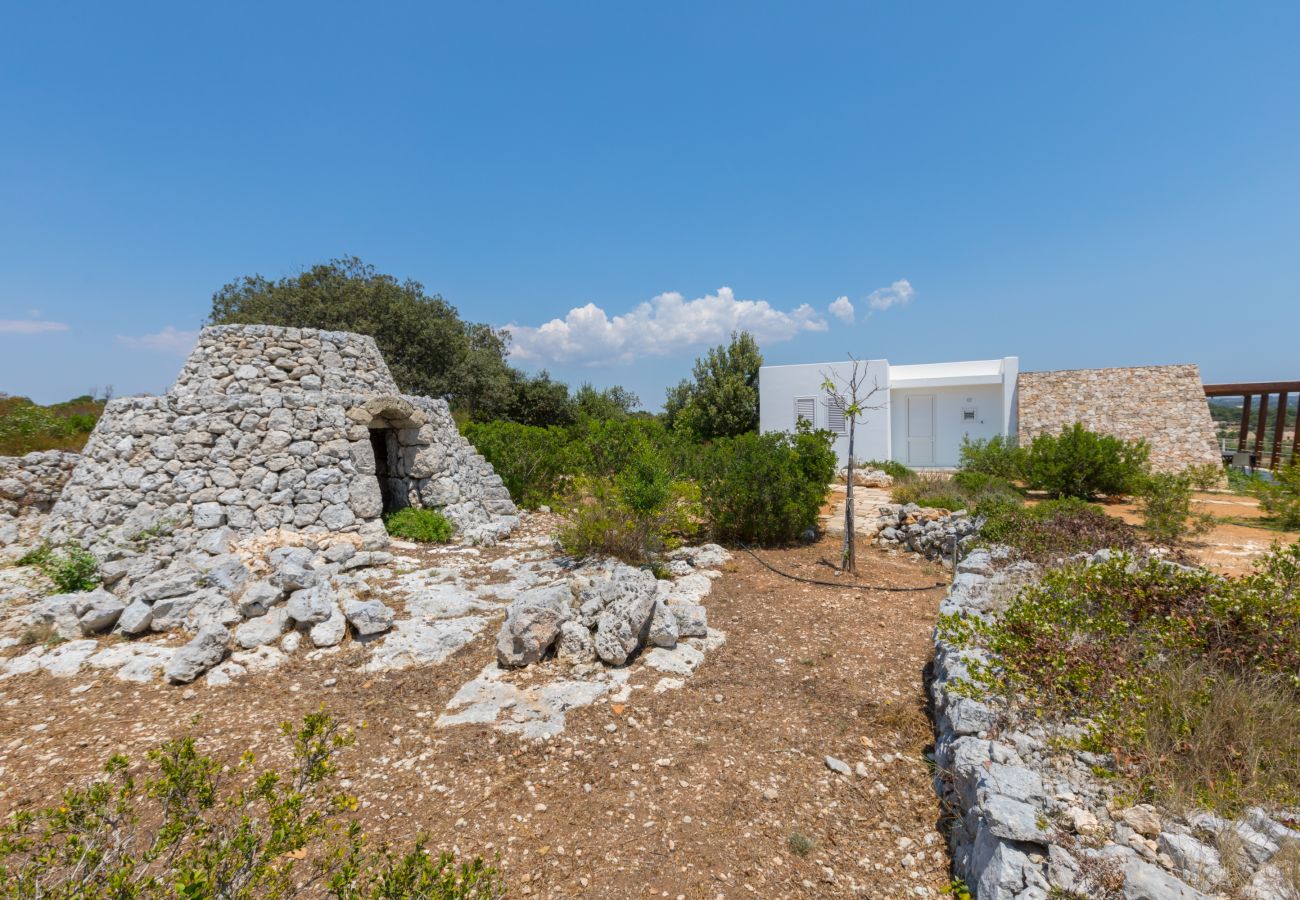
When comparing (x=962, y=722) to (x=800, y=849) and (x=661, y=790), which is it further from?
(x=661, y=790)

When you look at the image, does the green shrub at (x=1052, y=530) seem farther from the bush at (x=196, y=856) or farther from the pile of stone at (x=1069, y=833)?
the bush at (x=196, y=856)

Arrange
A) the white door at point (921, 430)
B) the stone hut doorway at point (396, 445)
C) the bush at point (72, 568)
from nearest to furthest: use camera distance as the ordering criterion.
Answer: the bush at point (72, 568) → the stone hut doorway at point (396, 445) → the white door at point (921, 430)

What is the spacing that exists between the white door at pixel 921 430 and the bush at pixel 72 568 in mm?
19724

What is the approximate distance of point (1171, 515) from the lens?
802 centimetres

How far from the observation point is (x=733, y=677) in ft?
15.1

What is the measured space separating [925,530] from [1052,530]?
6.44 ft

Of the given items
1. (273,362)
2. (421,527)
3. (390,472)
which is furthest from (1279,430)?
(273,362)

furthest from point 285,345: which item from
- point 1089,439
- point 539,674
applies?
point 1089,439

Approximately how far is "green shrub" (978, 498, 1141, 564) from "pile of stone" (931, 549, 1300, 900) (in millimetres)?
3871

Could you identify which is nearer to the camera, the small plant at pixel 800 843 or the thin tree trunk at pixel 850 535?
the small plant at pixel 800 843

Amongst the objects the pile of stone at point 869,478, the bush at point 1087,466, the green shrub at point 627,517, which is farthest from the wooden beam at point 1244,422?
the green shrub at point 627,517

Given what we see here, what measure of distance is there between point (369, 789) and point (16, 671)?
401cm

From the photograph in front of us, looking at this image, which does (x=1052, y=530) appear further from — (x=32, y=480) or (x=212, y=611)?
(x=32, y=480)

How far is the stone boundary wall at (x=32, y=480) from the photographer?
8508 millimetres
